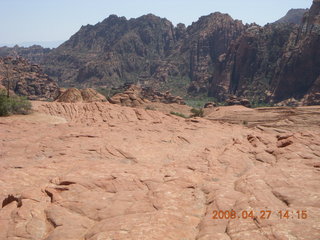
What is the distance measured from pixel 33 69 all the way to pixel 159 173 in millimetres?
117090

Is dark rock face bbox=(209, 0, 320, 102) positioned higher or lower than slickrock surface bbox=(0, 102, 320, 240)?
higher

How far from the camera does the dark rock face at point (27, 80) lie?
99.2 metres

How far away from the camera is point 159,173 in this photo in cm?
1262

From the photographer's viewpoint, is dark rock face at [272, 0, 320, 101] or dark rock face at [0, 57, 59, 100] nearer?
dark rock face at [0, 57, 59, 100]

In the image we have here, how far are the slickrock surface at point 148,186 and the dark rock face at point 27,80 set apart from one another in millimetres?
86240

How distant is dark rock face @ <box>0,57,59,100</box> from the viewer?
99188mm

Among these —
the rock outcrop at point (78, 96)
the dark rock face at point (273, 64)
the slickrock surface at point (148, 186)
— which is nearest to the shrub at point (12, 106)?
the slickrock surface at point (148, 186)

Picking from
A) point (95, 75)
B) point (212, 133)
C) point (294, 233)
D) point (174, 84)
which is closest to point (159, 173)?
point (294, 233)

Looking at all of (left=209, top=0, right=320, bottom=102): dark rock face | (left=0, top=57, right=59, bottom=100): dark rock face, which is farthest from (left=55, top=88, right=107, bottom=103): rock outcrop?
(left=209, top=0, right=320, bottom=102): dark rock face

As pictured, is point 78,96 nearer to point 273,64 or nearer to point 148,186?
point 148,186

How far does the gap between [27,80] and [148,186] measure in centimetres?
10651
